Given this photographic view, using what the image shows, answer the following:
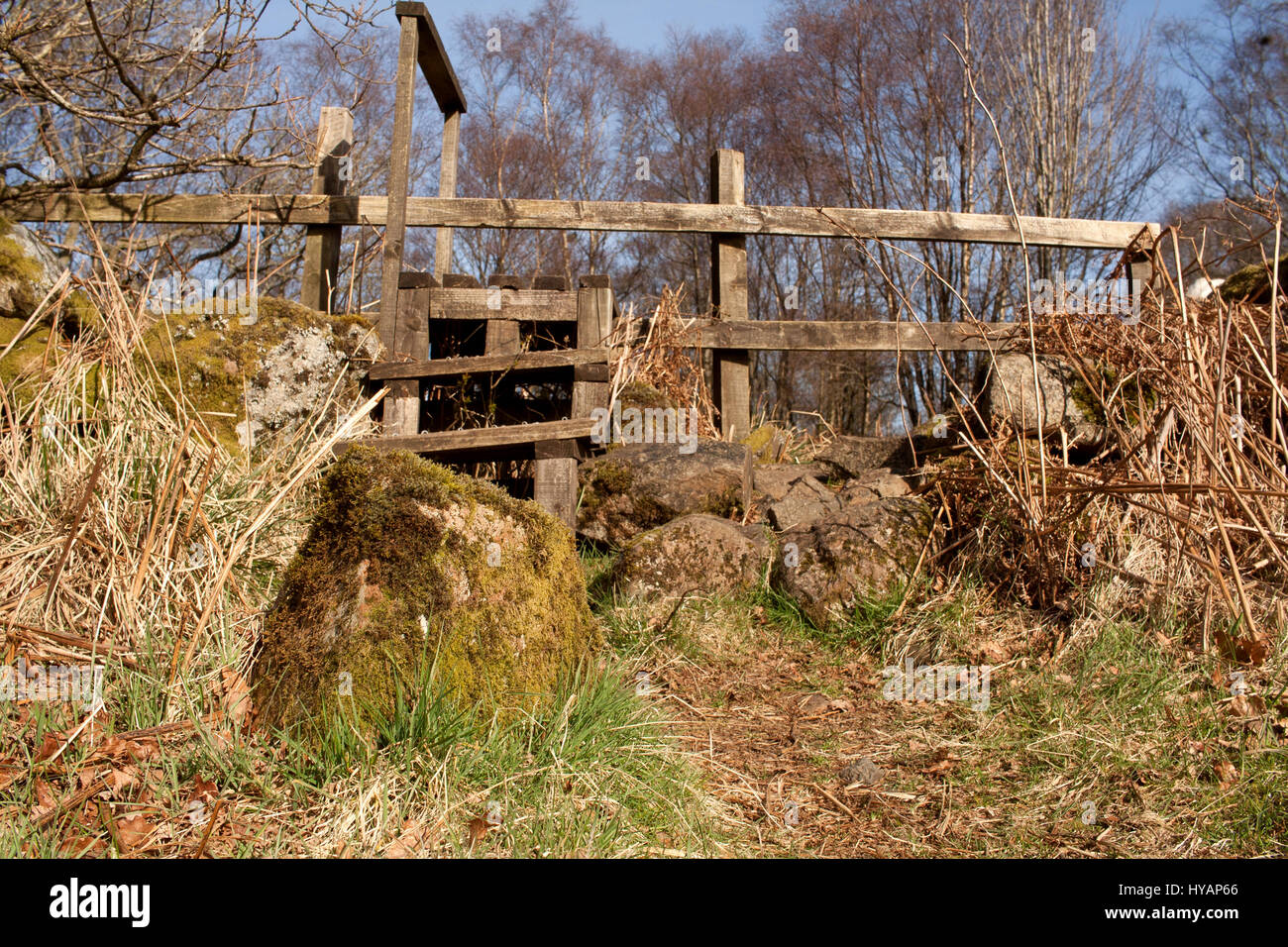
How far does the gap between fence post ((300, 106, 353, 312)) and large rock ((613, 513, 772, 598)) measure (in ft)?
10.2

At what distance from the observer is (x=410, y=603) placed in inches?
108

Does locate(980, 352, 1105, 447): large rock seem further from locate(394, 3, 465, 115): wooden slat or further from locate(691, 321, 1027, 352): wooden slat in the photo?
locate(394, 3, 465, 115): wooden slat

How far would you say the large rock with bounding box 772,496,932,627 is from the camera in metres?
4.47

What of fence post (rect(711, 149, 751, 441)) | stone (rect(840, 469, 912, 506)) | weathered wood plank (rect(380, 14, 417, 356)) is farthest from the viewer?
fence post (rect(711, 149, 751, 441))

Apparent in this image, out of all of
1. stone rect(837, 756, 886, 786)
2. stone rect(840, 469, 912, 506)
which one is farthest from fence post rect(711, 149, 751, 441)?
stone rect(837, 756, 886, 786)

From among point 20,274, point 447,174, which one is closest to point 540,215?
point 447,174

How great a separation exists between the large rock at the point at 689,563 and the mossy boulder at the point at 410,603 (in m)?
1.45

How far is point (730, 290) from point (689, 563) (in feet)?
9.92

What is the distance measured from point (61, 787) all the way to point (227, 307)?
347 cm

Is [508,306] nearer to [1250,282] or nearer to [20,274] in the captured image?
[20,274]

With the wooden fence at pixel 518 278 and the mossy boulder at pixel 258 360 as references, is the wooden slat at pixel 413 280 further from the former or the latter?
the mossy boulder at pixel 258 360
